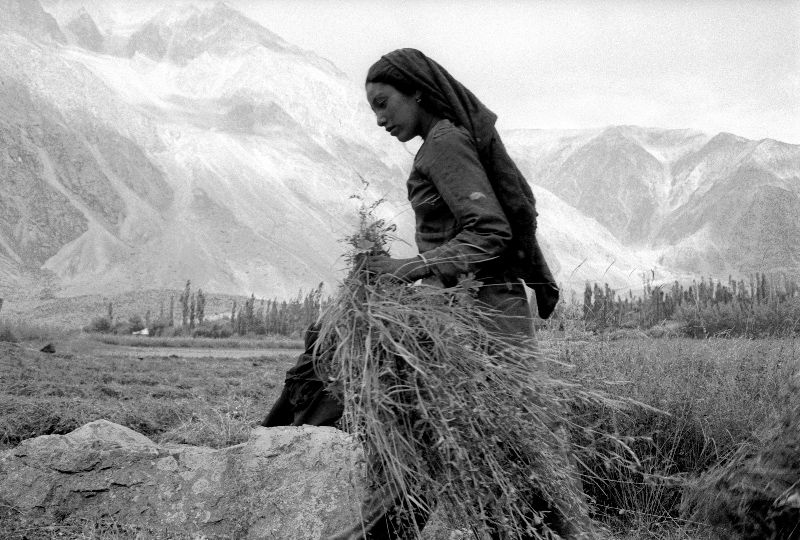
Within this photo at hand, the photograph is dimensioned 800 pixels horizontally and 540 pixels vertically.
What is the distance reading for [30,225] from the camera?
9325cm

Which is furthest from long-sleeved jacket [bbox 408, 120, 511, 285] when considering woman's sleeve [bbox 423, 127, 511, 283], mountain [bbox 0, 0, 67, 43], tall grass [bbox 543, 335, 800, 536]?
mountain [bbox 0, 0, 67, 43]

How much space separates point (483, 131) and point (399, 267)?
0.61 meters

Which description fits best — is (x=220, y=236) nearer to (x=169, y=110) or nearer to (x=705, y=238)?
(x=169, y=110)

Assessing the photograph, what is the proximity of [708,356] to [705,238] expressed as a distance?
138808mm

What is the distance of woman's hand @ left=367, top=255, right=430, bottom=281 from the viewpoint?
251 centimetres

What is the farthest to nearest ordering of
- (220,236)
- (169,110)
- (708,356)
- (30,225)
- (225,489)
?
(169,110), (220,236), (30,225), (708,356), (225,489)

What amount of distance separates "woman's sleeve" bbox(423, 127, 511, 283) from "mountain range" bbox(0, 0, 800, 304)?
55547mm

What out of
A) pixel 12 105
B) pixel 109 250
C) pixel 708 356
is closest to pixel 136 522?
pixel 708 356

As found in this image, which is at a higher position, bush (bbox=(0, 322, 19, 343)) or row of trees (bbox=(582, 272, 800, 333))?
row of trees (bbox=(582, 272, 800, 333))

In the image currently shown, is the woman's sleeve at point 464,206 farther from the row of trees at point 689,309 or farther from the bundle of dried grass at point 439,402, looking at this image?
the row of trees at point 689,309

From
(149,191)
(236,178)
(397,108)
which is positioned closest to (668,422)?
(397,108)

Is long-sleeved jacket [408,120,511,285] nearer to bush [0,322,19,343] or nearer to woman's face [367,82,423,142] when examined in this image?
woman's face [367,82,423,142]

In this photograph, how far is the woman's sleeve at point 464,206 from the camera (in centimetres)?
255

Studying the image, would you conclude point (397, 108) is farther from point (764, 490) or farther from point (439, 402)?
point (764, 490)
